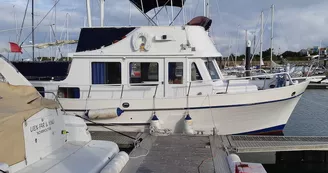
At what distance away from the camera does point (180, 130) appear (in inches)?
364

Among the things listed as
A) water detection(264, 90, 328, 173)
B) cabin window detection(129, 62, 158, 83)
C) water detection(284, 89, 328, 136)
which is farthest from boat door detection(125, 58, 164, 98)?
water detection(284, 89, 328, 136)

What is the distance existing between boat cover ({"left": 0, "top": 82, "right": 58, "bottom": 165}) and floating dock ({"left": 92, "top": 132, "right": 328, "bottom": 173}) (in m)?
1.90

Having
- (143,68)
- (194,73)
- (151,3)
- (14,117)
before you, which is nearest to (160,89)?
(143,68)

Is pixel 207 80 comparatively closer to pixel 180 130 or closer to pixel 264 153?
pixel 180 130

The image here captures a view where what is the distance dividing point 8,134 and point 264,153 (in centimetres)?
592

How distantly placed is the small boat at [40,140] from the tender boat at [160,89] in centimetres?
278

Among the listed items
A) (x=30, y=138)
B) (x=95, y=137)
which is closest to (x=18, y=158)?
(x=30, y=138)

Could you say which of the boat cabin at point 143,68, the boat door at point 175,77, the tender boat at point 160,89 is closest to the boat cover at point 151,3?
the tender boat at point 160,89

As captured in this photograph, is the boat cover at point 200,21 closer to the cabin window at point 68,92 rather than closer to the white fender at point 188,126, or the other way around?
the white fender at point 188,126

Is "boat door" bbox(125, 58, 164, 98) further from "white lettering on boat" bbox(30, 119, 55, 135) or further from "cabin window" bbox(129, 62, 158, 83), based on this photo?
"white lettering on boat" bbox(30, 119, 55, 135)

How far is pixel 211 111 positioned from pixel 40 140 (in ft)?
16.4

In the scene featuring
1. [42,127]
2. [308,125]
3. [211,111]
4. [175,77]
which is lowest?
[308,125]

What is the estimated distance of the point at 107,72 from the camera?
9688 millimetres

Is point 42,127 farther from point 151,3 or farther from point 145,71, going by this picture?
point 151,3
